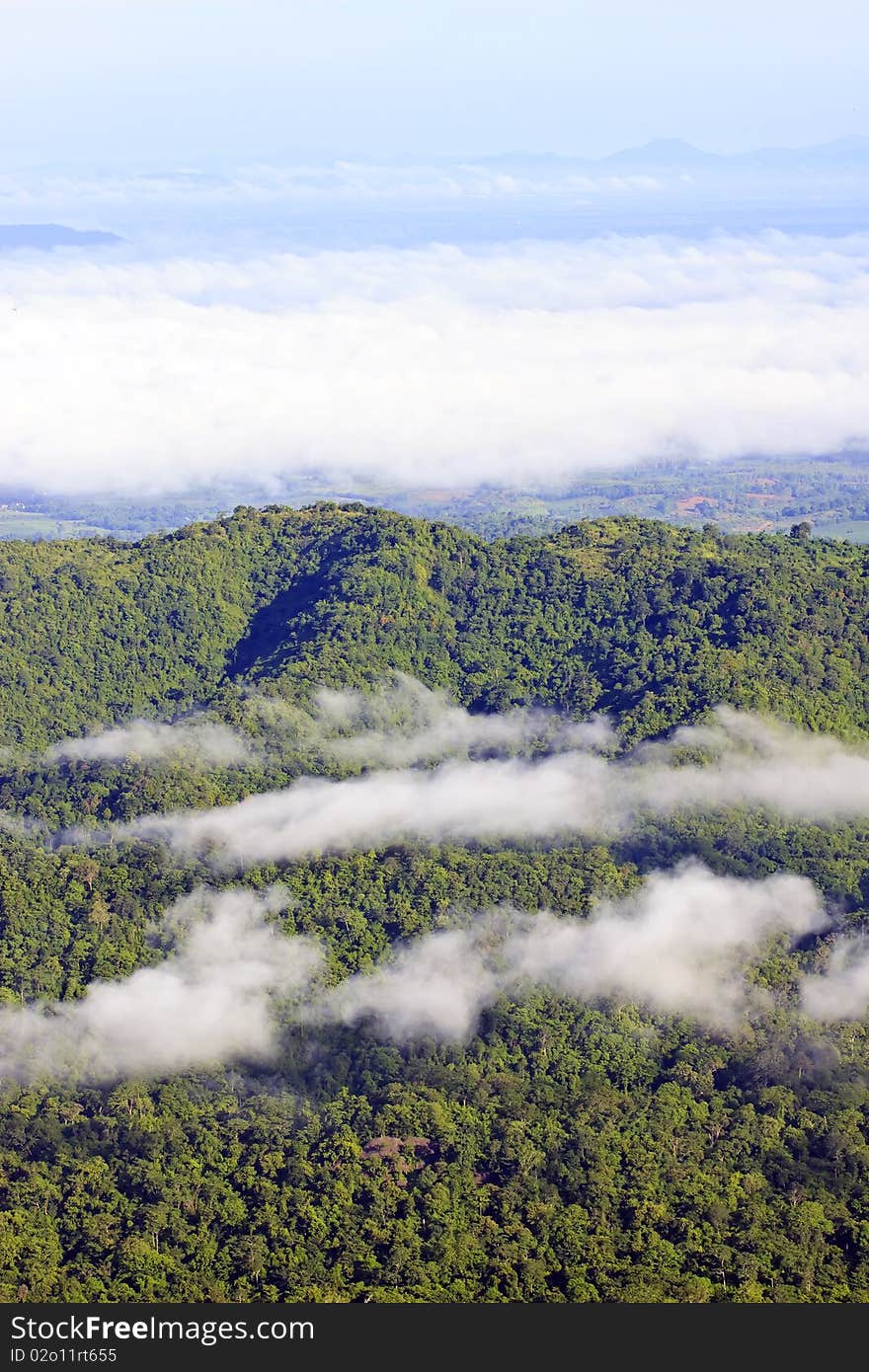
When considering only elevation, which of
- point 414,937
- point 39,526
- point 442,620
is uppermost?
point 39,526

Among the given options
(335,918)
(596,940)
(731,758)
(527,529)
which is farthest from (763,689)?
(527,529)

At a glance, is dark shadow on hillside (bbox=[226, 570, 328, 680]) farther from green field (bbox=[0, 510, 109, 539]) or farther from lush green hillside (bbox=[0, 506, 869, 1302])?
green field (bbox=[0, 510, 109, 539])

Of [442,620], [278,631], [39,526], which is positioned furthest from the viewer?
[39,526]

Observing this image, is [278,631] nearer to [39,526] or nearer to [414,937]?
[414,937]

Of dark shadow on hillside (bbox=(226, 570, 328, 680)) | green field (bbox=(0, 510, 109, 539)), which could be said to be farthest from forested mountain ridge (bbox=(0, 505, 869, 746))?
green field (bbox=(0, 510, 109, 539))

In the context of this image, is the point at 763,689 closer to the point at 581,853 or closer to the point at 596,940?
the point at 581,853

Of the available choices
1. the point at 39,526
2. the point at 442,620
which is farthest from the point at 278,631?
the point at 39,526

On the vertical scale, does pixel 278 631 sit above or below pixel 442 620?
below
